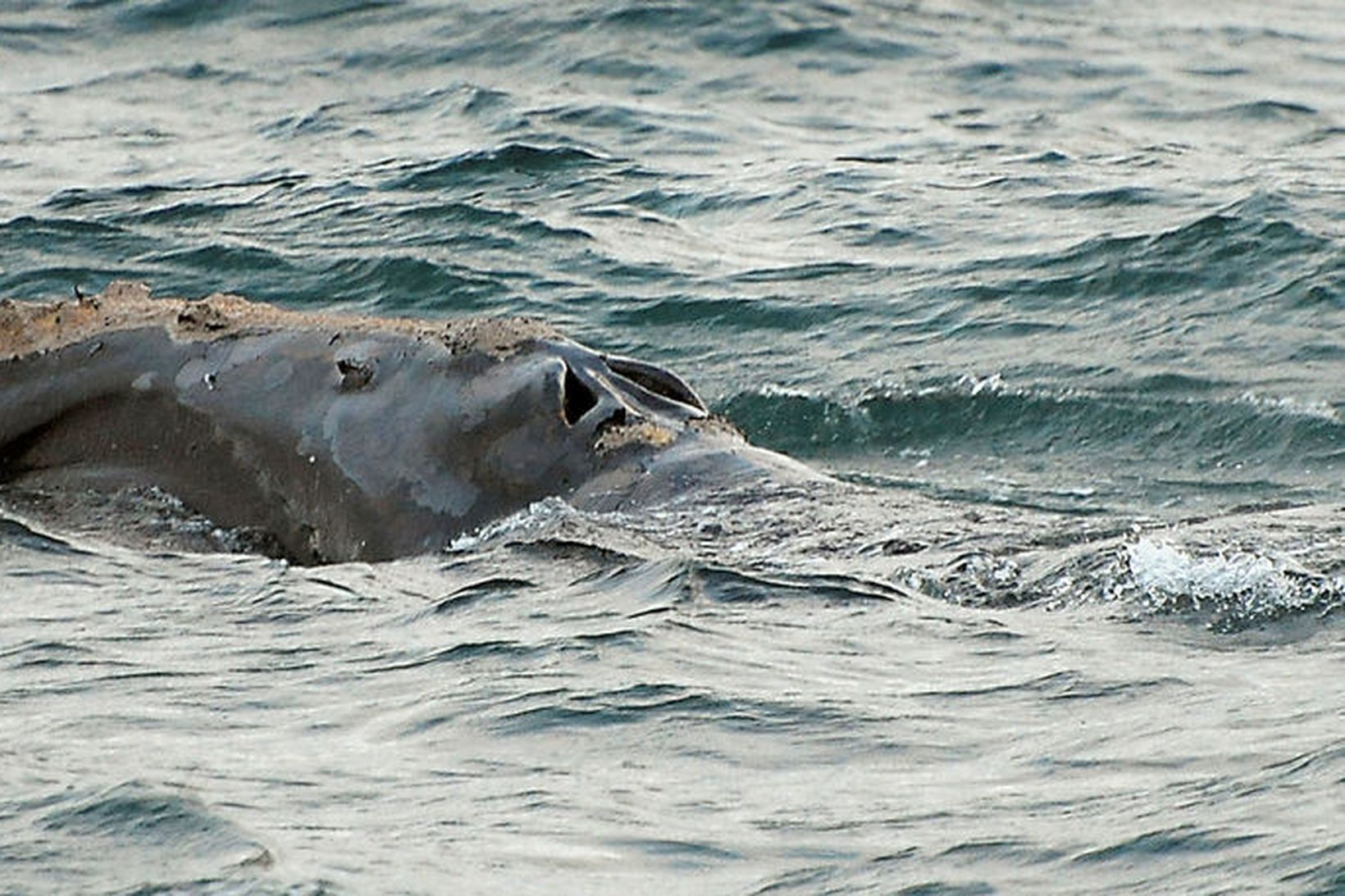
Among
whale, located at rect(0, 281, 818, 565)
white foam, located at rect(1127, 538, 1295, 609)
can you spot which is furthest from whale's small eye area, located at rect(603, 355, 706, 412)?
white foam, located at rect(1127, 538, 1295, 609)

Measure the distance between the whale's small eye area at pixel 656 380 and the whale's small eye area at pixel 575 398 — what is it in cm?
29

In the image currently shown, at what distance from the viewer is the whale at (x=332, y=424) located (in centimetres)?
Answer: 698

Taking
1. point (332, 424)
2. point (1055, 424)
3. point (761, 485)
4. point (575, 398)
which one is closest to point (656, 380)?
point (575, 398)

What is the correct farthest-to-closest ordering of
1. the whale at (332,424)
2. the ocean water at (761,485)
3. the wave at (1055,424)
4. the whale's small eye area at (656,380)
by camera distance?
the wave at (1055,424)
the whale's small eye area at (656,380)
the whale at (332,424)
the ocean water at (761,485)

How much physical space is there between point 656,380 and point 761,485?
54 centimetres

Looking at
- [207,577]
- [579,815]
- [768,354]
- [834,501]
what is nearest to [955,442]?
[768,354]

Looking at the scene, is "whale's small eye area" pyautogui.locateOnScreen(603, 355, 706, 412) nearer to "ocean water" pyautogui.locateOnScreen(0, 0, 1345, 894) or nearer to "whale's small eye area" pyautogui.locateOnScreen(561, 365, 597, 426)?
"whale's small eye area" pyautogui.locateOnScreen(561, 365, 597, 426)

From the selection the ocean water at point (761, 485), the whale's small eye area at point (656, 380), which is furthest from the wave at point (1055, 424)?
the whale's small eye area at point (656, 380)

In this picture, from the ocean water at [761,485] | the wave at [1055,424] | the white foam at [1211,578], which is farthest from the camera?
the wave at [1055,424]

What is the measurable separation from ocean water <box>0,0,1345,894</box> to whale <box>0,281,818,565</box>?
0.14m

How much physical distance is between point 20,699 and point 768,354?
591 centimetres

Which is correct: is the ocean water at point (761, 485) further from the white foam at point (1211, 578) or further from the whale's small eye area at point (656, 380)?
the whale's small eye area at point (656, 380)

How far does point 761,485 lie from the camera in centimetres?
700

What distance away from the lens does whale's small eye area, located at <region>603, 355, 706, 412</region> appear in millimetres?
7348
